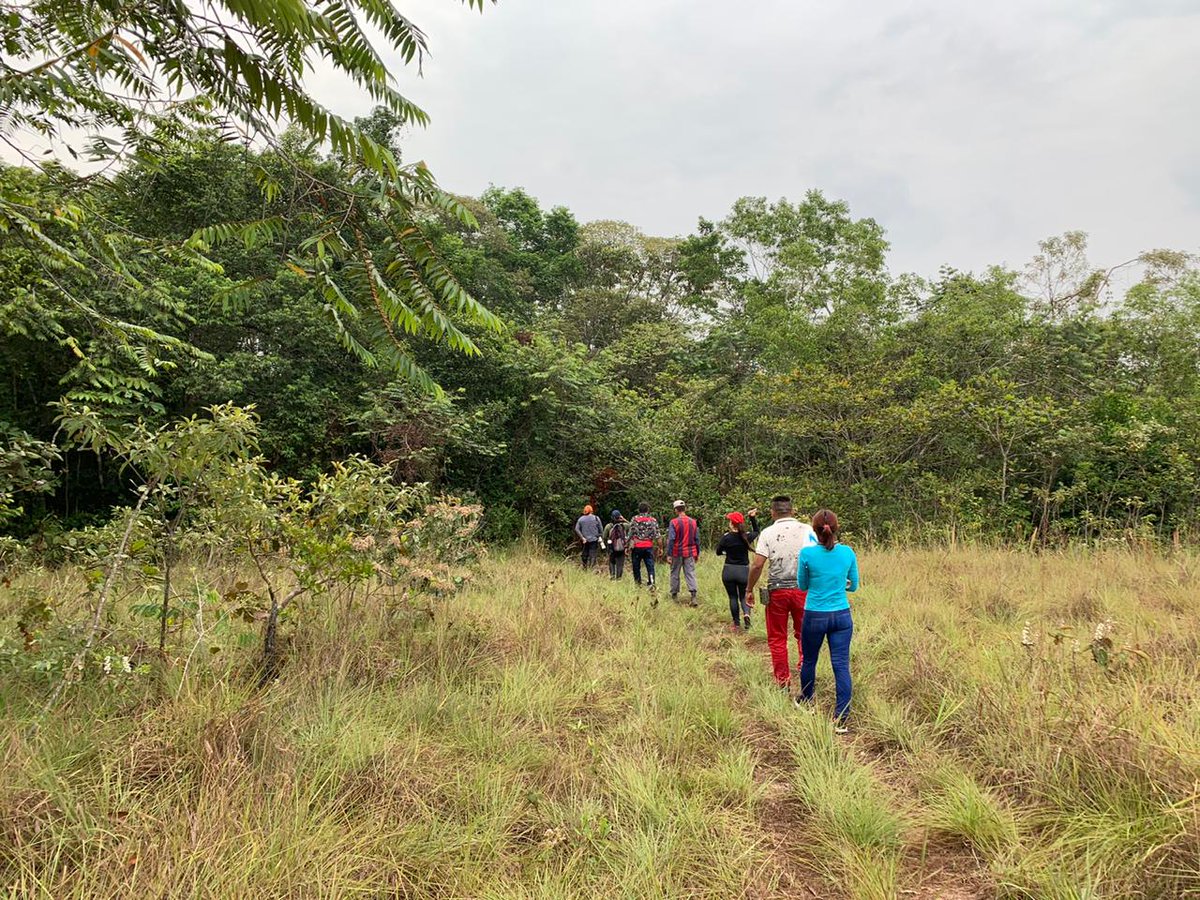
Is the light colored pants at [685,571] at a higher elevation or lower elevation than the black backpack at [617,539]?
lower

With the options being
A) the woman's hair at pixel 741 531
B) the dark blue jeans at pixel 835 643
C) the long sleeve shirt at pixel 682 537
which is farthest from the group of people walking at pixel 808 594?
the long sleeve shirt at pixel 682 537

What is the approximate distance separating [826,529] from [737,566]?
10.2 feet

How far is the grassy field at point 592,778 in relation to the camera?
8.02 ft

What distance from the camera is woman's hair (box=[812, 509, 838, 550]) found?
4711 mm

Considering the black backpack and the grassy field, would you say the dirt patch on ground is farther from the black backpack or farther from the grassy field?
the black backpack

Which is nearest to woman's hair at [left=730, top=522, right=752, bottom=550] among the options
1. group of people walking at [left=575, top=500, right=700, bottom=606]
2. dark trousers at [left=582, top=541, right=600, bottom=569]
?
group of people walking at [left=575, top=500, right=700, bottom=606]

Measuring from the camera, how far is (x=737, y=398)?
17312 millimetres

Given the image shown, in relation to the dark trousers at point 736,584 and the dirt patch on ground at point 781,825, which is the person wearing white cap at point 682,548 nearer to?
the dark trousers at point 736,584

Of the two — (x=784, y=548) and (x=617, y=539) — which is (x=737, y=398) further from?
(x=784, y=548)

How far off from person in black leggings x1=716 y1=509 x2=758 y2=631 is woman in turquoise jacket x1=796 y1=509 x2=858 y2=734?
2.74m

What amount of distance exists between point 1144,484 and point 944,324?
18.3ft

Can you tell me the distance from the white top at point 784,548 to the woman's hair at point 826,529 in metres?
0.36

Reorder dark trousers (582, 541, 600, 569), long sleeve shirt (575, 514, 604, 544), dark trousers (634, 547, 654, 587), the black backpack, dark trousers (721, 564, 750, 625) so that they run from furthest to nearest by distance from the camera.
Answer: dark trousers (582, 541, 600, 569), long sleeve shirt (575, 514, 604, 544), the black backpack, dark trousers (634, 547, 654, 587), dark trousers (721, 564, 750, 625)

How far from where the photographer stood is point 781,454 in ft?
55.1
